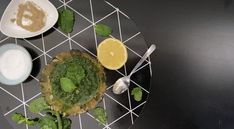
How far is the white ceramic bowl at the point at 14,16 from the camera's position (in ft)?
4.21

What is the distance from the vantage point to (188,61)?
1.40 metres

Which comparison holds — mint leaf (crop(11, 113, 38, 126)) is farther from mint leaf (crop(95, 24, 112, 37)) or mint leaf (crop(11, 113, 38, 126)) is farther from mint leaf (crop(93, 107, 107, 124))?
mint leaf (crop(95, 24, 112, 37))

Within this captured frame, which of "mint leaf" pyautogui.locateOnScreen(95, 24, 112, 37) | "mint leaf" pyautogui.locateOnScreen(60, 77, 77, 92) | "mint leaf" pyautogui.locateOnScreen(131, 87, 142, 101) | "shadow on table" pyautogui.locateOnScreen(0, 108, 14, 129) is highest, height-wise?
"mint leaf" pyautogui.locateOnScreen(95, 24, 112, 37)

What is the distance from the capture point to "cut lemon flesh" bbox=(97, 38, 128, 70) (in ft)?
4.30

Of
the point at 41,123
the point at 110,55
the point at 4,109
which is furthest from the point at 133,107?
the point at 4,109

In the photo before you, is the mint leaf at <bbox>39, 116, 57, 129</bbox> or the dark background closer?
the mint leaf at <bbox>39, 116, 57, 129</bbox>

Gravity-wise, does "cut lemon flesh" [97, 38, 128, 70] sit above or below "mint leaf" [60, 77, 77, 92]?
above

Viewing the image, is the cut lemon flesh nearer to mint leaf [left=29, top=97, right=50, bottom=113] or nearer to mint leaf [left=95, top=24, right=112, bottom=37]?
mint leaf [left=95, top=24, right=112, bottom=37]

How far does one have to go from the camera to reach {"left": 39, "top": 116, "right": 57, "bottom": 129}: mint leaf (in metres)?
1.28

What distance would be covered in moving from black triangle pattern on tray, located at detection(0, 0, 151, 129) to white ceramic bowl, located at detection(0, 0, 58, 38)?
0.03m

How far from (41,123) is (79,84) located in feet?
0.52

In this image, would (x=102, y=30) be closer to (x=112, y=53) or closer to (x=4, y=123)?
(x=112, y=53)

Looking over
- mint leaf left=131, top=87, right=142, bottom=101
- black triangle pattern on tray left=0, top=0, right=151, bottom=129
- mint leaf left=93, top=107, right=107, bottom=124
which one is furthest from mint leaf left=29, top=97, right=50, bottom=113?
mint leaf left=131, top=87, right=142, bottom=101

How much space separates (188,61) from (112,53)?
0.83 feet
